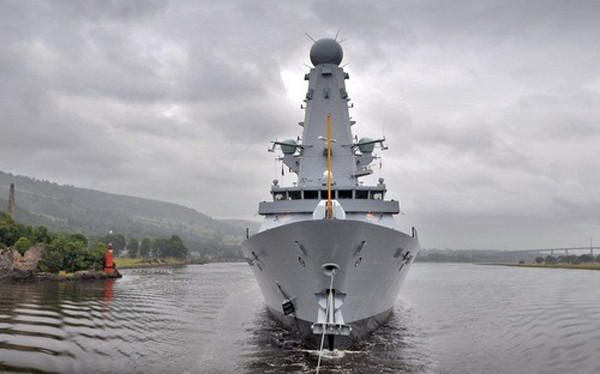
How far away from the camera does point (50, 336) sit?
2080cm

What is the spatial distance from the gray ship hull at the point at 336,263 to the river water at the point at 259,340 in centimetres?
148

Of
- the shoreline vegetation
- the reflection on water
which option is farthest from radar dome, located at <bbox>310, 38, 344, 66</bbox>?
the shoreline vegetation

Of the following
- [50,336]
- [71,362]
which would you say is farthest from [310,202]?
[50,336]

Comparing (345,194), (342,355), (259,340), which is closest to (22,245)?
(259,340)

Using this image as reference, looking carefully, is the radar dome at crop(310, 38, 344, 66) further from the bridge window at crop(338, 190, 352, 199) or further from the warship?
the bridge window at crop(338, 190, 352, 199)

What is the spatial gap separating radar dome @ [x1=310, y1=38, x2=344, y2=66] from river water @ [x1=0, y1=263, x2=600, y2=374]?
17523mm

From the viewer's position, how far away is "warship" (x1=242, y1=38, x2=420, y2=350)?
16297 millimetres

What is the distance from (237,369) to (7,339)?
11.4m

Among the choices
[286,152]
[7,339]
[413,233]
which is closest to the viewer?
[7,339]

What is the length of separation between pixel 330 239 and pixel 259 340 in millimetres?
8299

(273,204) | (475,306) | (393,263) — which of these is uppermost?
(273,204)

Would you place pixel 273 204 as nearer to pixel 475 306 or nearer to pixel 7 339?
pixel 7 339

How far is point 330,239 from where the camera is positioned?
16.0 metres

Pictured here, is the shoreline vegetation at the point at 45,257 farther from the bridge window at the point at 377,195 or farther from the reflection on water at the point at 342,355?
the bridge window at the point at 377,195
